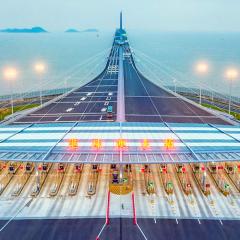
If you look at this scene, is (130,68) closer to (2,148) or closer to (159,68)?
(159,68)

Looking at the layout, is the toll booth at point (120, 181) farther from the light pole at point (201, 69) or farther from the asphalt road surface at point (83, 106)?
the light pole at point (201, 69)

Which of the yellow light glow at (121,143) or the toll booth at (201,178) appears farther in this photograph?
the yellow light glow at (121,143)

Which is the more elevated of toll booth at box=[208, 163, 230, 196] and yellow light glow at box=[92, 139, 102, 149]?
yellow light glow at box=[92, 139, 102, 149]

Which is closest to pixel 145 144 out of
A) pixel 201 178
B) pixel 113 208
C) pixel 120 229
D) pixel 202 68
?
pixel 201 178

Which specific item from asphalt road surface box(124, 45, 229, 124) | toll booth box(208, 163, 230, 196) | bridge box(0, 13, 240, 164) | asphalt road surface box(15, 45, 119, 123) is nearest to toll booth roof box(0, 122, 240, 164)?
bridge box(0, 13, 240, 164)

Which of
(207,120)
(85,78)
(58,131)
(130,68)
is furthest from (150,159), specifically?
(85,78)

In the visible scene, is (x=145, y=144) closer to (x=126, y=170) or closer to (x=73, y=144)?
(x=126, y=170)

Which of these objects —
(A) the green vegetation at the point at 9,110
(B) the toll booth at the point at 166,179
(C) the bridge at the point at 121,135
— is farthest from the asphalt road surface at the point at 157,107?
(A) the green vegetation at the point at 9,110

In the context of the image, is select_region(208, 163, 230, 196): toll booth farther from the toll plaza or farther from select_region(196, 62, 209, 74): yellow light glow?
select_region(196, 62, 209, 74): yellow light glow
